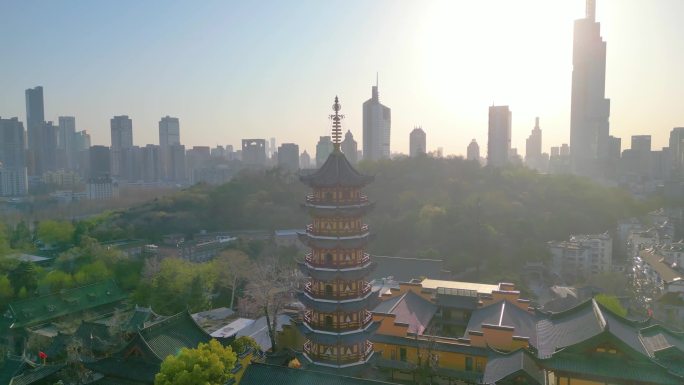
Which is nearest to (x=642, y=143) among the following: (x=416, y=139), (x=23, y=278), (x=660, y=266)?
(x=416, y=139)

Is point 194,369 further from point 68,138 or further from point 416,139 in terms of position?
point 68,138

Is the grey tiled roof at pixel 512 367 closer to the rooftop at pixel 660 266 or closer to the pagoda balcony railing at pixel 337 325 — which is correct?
the pagoda balcony railing at pixel 337 325

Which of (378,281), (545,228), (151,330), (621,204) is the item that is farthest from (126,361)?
(621,204)

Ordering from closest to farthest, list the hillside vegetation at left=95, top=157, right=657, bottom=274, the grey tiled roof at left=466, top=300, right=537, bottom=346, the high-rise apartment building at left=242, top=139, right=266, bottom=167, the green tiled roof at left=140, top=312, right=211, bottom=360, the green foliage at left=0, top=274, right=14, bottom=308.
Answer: the green tiled roof at left=140, top=312, right=211, bottom=360 → the grey tiled roof at left=466, top=300, right=537, bottom=346 → the green foliage at left=0, top=274, right=14, bottom=308 → the hillside vegetation at left=95, top=157, right=657, bottom=274 → the high-rise apartment building at left=242, top=139, right=266, bottom=167

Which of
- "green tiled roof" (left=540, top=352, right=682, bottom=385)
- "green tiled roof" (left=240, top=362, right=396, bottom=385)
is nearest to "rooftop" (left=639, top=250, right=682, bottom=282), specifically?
"green tiled roof" (left=540, top=352, right=682, bottom=385)

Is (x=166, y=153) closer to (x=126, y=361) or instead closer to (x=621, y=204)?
(x=621, y=204)

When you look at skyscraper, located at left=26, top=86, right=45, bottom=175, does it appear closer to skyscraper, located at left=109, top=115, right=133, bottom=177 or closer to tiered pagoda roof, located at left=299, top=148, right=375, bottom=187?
skyscraper, located at left=109, top=115, right=133, bottom=177
